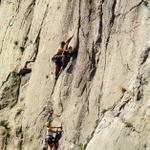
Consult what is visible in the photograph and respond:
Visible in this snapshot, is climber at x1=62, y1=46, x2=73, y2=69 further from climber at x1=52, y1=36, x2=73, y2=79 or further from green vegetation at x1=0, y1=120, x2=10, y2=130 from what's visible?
green vegetation at x1=0, y1=120, x2=10, y2=130

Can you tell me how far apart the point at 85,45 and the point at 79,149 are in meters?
4.26

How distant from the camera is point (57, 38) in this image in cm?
2759

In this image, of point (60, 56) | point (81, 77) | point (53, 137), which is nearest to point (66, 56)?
point (60, 56)


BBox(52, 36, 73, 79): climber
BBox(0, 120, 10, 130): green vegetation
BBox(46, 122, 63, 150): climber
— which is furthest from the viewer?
BBox(0, 120, 10, 130): green vegetation

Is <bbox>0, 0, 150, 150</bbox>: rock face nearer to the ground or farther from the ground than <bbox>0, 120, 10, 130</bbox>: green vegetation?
farther from the ground

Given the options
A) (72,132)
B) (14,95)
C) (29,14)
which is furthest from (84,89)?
(29,14)

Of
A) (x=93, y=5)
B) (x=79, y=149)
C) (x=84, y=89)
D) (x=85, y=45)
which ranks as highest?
(x=93, y=5)

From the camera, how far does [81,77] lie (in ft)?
83.0

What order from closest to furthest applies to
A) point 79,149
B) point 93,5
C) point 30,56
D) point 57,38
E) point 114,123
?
point 114,123 → point 79,149 → point 93,5 → point 57,38 → point 30,56

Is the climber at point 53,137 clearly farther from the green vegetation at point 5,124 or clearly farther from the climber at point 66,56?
the green vegetation at point 5,124

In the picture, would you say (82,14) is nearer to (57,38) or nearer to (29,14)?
(57,38)

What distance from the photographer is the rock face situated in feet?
72.8

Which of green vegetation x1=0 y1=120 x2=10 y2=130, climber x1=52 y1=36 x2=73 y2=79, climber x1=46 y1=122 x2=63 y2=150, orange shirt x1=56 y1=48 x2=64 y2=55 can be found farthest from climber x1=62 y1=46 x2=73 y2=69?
green vegetation x1=0 y1=120 x2=10 y2=130

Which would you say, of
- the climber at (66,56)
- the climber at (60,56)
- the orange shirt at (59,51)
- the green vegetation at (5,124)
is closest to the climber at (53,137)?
the climber at (60,56)
